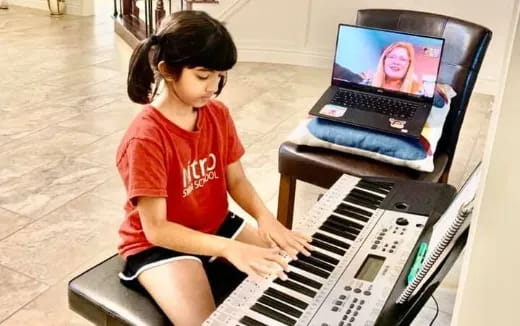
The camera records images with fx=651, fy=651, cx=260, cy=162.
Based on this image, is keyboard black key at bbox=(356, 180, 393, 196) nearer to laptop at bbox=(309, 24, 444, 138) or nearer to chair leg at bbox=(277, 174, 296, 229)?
laptop at bbox=(309, 24, 444, 138)

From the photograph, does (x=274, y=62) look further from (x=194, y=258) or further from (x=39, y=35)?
(x=194, y=258)

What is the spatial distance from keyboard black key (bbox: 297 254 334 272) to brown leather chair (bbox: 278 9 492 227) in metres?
0.92


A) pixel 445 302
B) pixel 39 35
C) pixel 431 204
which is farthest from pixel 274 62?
pixel 431 204

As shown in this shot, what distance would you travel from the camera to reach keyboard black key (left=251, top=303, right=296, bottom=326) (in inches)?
41.6

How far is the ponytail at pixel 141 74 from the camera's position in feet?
4.75

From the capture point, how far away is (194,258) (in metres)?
1.48

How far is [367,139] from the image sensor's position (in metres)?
2.17

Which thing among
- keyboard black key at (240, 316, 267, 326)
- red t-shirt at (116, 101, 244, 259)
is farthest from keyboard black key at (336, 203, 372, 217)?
keyboard black key at (240, 316, 267, 326)

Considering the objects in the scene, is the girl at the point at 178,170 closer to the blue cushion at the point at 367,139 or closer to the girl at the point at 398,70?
the blue cushion at the point at 367,139

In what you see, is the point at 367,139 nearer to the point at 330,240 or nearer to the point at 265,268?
the point at 330,240

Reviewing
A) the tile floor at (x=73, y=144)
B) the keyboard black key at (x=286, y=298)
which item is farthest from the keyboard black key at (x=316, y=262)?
the tile floor at (x=73, y=144)

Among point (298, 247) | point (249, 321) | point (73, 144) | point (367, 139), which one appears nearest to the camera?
point (249, 321)

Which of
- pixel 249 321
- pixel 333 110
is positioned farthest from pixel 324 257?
pixel 333 110

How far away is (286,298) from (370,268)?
0.18m
